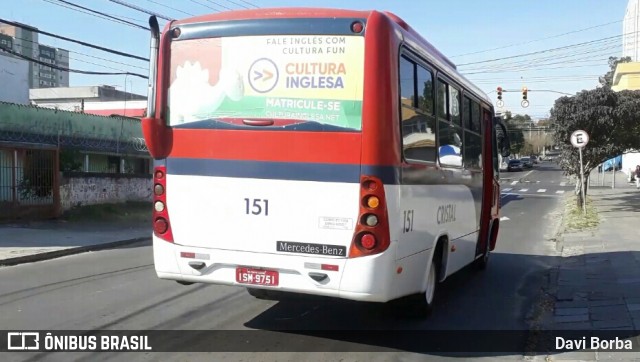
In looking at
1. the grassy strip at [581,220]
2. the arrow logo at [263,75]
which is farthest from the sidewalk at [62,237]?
the grassy strip at [581,220]

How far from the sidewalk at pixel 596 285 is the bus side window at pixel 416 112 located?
2356mm

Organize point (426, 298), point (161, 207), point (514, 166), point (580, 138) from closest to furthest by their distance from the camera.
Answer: point (161, 207) < point (426, 298) < point (580, 138) < point (514, 166)

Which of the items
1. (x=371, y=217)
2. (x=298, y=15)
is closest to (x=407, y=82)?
(x=298, y=15)

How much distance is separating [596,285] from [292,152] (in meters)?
5.88

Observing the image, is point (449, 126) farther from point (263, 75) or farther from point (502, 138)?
point (502, 138)

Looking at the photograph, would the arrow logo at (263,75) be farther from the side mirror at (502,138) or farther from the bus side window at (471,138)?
the side mirror at (502,138)

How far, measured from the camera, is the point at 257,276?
5.61 meters

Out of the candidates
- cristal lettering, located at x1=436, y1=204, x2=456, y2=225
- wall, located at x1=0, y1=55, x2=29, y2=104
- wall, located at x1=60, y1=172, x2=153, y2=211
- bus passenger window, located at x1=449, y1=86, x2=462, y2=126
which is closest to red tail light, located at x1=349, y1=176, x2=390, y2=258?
cristal lettering, located at x1=436, y1=204, x2=456, y2=225

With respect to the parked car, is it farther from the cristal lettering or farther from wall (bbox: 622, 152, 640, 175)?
the cristal lettering

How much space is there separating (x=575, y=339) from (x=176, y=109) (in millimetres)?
4689

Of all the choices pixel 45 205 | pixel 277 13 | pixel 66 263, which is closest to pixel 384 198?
pixel 277 13

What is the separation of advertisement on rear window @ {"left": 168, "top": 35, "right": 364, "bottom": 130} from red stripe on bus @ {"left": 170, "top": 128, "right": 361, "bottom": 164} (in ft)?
0.45

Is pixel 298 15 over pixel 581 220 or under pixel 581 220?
over

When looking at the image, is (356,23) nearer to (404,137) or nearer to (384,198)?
(404,137)
